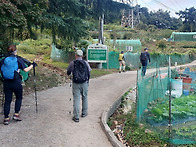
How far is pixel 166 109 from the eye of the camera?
6.66 meters

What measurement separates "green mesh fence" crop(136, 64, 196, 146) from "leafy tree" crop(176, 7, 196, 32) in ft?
222

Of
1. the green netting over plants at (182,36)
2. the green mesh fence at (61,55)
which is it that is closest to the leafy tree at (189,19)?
the green netting over plants at (182,36)

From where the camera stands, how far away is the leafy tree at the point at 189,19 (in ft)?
238

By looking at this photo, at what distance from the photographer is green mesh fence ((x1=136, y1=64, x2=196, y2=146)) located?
17.6ft

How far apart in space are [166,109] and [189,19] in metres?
74.0

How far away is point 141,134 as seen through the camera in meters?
5.65

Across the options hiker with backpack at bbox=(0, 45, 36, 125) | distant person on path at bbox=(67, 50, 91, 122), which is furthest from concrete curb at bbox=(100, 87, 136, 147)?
hiker with backpack at bbox=(0, 45, 36, 125)

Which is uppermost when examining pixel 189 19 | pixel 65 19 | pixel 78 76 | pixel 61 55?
pixel 189 19

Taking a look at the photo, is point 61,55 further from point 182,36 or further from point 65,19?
point 182,36

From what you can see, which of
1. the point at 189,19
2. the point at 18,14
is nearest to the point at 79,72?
the point at 18,14

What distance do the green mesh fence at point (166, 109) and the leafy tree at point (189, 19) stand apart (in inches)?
2661

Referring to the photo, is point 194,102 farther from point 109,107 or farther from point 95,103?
point 95,103

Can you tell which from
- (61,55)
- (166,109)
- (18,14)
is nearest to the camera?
(166,109)

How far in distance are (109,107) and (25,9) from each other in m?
4.67
